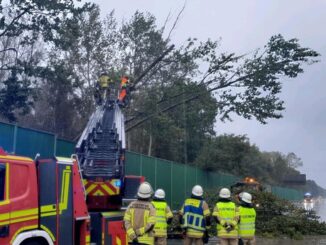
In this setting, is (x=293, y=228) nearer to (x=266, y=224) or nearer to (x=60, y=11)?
(x=266, y=224)

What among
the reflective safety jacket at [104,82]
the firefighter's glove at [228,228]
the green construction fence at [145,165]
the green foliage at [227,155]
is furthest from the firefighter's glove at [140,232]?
the green foliage at [227,155]

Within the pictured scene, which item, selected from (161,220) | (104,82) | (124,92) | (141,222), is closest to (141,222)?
(141,222)

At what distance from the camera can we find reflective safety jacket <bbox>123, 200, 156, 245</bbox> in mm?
8617

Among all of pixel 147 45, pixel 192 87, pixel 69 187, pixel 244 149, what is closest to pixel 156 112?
pixel 192 87

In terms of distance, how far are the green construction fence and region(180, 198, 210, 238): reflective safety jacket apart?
4.78m

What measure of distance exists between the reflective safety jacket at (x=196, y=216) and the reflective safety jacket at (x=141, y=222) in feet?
8.21

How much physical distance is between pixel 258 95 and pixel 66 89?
12943 mm

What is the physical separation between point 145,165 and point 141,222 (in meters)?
13.8

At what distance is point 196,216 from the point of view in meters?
11.1

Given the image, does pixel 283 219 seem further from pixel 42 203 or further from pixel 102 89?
pixel 42 203

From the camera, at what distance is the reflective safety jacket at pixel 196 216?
11.1m

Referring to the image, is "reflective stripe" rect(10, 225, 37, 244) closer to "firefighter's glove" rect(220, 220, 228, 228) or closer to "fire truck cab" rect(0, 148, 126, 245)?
"fire truck cab" rect(0, 148, 126, 245)

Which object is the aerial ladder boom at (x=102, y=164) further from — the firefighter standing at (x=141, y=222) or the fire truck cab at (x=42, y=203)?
the firefighter standing at (x=141, y=222)

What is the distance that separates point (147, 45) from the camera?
30672 mm
